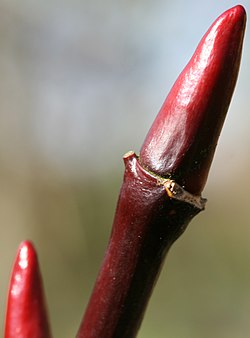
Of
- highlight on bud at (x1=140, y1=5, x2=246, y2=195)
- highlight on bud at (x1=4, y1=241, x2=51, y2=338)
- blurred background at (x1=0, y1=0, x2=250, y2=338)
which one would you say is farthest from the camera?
blurred background at (x1=0, y1=0, x2=250, y2=338)

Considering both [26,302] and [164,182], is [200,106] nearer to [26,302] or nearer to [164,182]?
[164,182]

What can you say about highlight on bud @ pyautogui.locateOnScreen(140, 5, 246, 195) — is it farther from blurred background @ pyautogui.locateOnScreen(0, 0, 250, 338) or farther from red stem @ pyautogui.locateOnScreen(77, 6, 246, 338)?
blurred background @ pyautogui.locateOnScreen(0, 0, 250, 338)

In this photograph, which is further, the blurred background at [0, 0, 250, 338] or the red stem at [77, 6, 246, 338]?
the blurred background at [0, 0, 250, 338]

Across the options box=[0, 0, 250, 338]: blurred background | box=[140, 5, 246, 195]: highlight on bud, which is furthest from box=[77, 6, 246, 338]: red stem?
box=[0, 0, 250, 338]: blurred background

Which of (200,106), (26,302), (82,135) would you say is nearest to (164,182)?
(200,106)

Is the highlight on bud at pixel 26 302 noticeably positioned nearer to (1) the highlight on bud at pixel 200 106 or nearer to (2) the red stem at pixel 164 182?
(2) the red stem at pixel 164 182

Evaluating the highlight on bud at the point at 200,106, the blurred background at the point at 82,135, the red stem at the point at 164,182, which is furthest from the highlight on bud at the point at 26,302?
the blurred background at the point at 82,135
